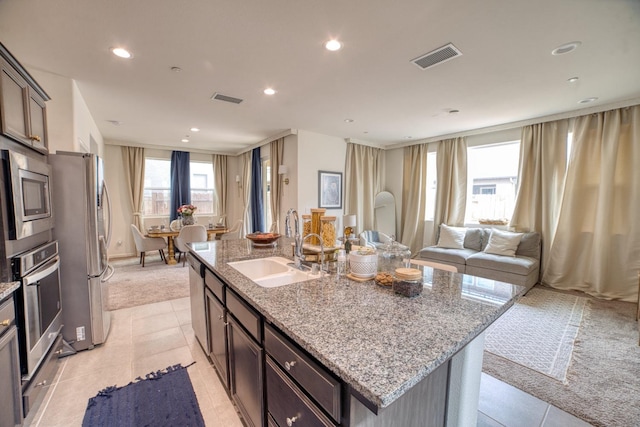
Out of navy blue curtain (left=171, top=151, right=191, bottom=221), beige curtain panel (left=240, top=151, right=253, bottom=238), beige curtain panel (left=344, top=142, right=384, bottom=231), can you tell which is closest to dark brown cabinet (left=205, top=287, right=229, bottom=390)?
beige curtain panel (left=344, top=142, right=384, bottom=231)

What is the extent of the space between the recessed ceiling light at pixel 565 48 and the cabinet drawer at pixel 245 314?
306 cm

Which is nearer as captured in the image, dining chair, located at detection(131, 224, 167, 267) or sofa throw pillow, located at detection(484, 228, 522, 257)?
sofa throw pillow, located at detection(484, 228, 522, 257)

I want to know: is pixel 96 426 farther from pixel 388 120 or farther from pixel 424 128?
pixel 424 128

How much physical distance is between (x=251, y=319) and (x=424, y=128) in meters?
4.64

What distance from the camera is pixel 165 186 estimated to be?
671cm

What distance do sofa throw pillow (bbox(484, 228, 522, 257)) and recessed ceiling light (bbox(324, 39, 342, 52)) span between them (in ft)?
12.9

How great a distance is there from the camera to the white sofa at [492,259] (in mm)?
3821

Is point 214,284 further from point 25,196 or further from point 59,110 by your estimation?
point 59,110

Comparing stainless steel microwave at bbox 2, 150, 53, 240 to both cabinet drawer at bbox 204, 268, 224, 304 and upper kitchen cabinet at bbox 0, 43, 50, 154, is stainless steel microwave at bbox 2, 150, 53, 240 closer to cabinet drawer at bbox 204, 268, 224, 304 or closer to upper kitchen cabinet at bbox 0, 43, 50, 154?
upper kitchen cabinet at bbox 0, 43, 50, 154

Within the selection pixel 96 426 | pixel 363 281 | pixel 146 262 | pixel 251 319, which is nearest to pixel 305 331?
pixel 251 319

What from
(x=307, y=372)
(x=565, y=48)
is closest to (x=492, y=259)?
(x=565, y=48)

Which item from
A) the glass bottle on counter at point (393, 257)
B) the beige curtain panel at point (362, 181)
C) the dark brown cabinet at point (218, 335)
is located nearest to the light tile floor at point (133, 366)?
the dark brown cabinet at point (218, 335)

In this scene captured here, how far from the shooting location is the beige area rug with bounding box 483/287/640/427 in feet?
5.74

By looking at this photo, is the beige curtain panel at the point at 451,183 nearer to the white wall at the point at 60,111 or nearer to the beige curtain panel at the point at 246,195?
the beige curtain panel at the point at 246,195
